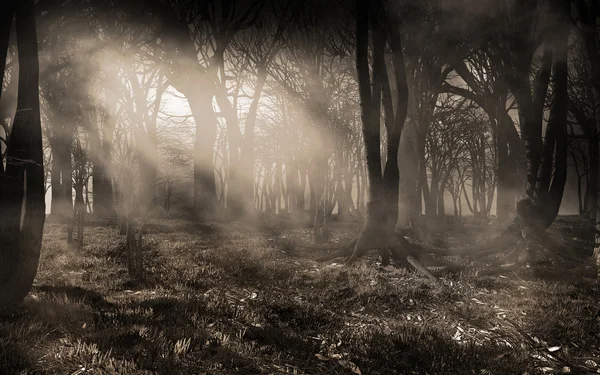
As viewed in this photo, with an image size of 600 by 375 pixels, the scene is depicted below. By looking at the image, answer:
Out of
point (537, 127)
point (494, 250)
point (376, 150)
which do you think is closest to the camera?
point (537, 127)

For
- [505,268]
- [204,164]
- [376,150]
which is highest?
[204,164]

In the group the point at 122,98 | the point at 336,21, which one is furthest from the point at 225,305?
the point at 122,98

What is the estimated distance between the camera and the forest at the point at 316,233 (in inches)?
154

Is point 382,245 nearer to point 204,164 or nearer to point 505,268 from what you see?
point 505,268

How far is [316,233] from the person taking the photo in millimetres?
13383

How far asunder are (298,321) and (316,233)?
336 inches

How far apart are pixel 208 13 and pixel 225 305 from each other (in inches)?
612

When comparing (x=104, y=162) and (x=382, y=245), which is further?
(x=104, y=162)

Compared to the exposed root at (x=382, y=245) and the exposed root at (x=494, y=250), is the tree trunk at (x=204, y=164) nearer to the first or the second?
the exposed root at (x=382, y=245)

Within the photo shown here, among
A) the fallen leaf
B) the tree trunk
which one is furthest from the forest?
the tree trunk

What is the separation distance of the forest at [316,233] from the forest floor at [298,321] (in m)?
0.03

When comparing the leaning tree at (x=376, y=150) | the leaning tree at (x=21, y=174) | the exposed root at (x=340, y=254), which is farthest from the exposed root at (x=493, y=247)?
the leaning tree at (x=21, y=174)

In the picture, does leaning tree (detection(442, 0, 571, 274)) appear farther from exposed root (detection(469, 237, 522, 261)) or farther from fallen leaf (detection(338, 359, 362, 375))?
fallen leaf (detection(338, 359, 362, 375))

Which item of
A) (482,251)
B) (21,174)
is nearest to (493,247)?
(482,251)
